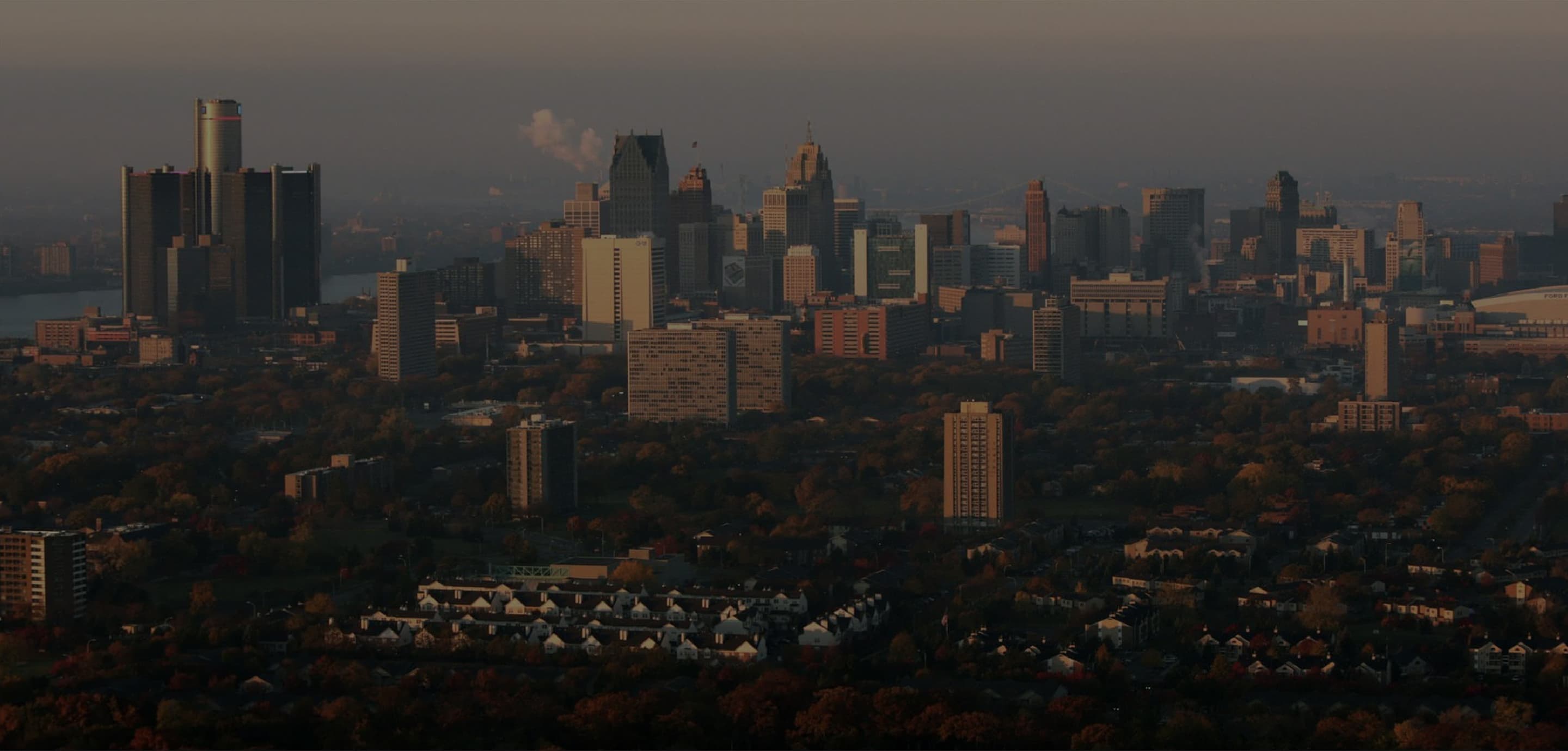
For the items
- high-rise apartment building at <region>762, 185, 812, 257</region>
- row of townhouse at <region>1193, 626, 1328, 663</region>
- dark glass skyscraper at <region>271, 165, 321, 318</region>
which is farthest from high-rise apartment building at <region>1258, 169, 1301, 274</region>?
row of townhouse at <region>1193, 626, 1328, 663</region>

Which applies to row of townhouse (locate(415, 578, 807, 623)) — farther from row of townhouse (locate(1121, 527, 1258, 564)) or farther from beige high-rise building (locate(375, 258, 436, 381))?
beige high-rise building (locate(375, 258, 436, 381))

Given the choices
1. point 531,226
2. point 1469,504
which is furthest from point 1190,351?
point 531,226

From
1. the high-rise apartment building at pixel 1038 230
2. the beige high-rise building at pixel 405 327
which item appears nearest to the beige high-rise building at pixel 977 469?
the beige high-rise building at pixel 405 327

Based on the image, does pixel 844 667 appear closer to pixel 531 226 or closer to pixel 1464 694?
pixel 1464 694

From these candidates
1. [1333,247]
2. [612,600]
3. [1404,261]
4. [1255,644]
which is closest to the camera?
[1255,644]

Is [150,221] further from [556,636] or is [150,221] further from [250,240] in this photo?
[556,636]

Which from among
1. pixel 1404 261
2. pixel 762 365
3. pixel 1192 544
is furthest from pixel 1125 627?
pixel 1404 261
